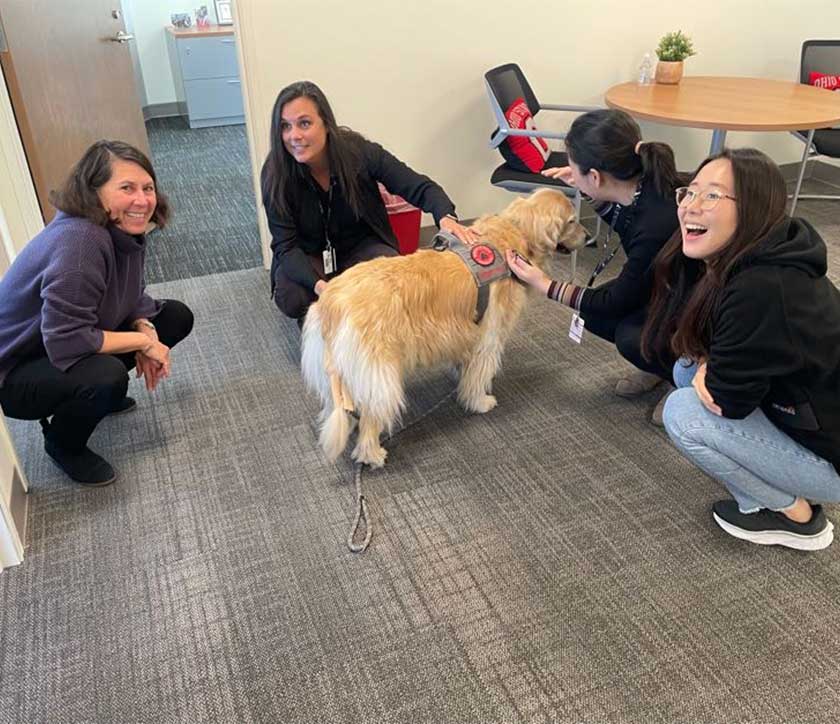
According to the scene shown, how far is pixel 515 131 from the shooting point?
10.2ft

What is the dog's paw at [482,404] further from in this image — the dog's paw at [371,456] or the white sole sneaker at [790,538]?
the white sole sneaker at [790,538]

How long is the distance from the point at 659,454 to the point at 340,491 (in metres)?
1.04

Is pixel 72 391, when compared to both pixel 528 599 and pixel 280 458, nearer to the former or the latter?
pixel 280 458

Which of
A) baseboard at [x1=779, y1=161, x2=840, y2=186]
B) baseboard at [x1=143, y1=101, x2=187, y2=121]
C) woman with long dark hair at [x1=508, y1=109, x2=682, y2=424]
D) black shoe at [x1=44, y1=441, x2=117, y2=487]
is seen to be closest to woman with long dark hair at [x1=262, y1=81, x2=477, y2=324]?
woman with long dark hair at [x1=508, y1=109, x2=682, y2=424]

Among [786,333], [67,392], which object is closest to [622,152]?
[786,333]

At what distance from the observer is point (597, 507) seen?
198 centimetres

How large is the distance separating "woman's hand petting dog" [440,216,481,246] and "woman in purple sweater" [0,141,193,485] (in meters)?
0.92

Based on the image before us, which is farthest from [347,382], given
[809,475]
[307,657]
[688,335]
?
[809,475]

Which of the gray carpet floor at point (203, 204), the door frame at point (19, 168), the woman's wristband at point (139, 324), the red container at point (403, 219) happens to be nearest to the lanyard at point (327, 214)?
the red container at point (403, 219)

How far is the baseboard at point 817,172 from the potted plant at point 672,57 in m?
1.39

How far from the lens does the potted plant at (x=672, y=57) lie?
355cm

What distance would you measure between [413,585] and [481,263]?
1.01m

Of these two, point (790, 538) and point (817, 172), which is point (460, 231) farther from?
point (817, 172)

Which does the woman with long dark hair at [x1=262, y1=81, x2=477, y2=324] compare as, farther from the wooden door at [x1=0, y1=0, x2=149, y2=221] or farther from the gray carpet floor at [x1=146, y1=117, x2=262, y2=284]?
the wooden door at [x1=0, y1=0, x2=149, y2=221]
